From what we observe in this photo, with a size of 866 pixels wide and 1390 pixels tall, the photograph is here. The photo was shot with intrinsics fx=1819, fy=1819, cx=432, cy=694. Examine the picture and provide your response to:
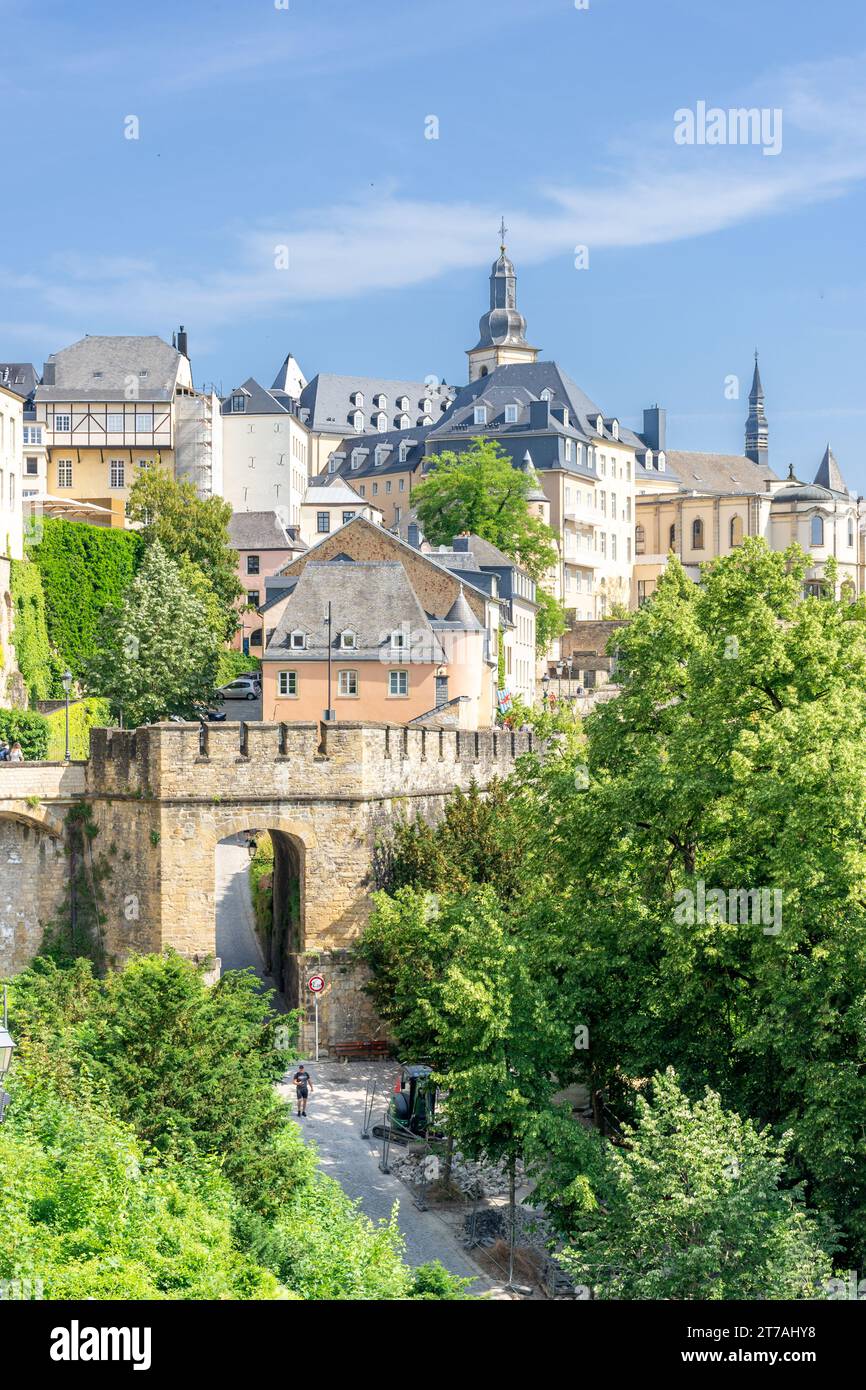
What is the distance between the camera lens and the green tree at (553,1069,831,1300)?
20828 millimetres

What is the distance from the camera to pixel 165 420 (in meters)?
107

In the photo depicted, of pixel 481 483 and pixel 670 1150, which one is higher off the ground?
pixel 481 483

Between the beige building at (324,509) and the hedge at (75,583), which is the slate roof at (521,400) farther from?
the hedge at (75,583)

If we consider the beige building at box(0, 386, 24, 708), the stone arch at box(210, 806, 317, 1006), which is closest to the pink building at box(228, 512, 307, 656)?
the beige building at box(0, 386, 24, 708)

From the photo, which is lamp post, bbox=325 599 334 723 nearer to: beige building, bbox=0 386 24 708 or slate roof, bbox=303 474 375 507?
beige building, bbox=0 386 24 708

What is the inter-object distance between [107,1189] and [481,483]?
70010 mm

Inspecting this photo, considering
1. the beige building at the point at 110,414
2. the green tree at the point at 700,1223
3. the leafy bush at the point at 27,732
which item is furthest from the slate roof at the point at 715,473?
the green tree at the point at 700,1223

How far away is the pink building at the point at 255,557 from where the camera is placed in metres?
98.0

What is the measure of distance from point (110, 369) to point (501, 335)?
56459mm

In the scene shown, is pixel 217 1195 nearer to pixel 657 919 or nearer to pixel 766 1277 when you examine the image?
pixel 766 1277

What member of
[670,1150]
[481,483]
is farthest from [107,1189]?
[481,483]

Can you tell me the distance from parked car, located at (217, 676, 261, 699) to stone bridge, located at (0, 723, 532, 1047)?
32.8 meters

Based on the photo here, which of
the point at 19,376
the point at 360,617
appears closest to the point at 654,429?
the point at 19,376

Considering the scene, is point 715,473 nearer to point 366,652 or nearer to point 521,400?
point 521,400
